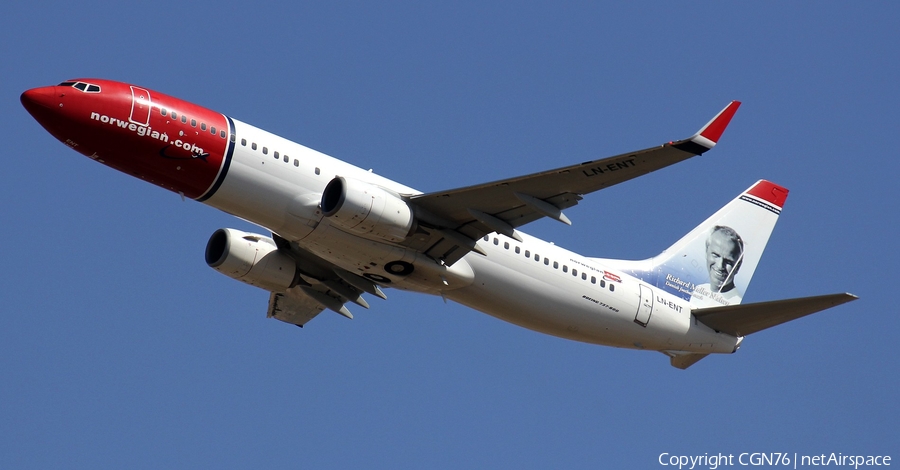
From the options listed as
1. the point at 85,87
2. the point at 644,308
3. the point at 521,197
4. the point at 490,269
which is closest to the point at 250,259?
the point at 490,269

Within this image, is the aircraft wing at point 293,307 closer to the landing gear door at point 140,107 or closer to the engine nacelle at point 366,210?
the engine nacelle at point 366,210

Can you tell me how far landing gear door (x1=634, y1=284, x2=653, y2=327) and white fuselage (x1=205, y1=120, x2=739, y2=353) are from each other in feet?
0.12

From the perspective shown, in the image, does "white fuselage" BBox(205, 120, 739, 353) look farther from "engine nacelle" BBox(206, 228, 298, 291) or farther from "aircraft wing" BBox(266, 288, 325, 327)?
"aircraft wing" BBox(266, 288, 325, 327)

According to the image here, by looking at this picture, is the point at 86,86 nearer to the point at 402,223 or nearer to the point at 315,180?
the point at 315,180

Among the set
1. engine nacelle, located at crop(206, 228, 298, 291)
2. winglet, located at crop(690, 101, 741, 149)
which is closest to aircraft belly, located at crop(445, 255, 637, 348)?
engine nacelle, located at crop(206, 228, 298, 291)

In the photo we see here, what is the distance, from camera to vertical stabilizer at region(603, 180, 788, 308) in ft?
139

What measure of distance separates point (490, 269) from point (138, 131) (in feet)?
40.0

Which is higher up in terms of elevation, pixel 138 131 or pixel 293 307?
pixel 138 131

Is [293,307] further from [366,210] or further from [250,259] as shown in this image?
[366,210]

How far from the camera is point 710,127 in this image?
97.0 ft

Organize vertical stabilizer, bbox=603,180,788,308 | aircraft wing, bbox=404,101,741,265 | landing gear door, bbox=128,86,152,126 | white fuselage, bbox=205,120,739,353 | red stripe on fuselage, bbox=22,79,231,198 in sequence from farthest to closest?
vertical stabilizer, bbox=603,180,788,308, white fuselage, bbox=205,120,739,353, landing gear door, bbox=128,86,152,126, red stripe on fuselage, bbox=22,79,231,198, aircraft wing, bbox=404,101,741,265

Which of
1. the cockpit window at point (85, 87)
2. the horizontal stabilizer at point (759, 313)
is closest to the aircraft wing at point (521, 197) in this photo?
the horizontal stabilizer at point (759, 313)

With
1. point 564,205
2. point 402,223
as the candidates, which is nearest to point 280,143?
point 402,223

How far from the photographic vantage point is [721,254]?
45.0 m
